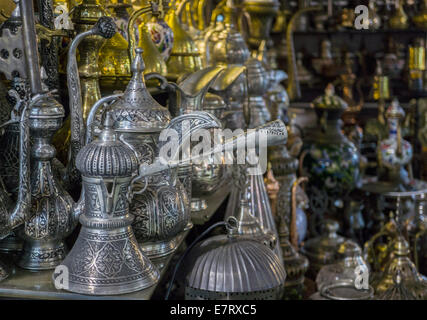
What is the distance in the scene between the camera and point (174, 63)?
1.35 m

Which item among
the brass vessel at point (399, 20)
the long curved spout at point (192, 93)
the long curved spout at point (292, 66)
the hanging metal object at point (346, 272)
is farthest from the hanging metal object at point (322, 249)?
Result: the brass vessel at point (399, 20)

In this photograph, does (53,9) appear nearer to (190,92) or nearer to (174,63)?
(190,92)

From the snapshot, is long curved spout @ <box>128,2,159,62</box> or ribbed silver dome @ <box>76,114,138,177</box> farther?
long curved spout @ <box>128,2,159,62</box>

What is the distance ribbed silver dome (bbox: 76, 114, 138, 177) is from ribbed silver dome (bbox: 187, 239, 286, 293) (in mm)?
215

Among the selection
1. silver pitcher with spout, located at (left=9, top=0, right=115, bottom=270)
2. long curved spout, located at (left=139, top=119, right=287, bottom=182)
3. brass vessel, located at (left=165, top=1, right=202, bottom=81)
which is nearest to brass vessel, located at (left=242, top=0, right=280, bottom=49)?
brass vessel, located at (left=165, top=1, right=202, bottom=81)

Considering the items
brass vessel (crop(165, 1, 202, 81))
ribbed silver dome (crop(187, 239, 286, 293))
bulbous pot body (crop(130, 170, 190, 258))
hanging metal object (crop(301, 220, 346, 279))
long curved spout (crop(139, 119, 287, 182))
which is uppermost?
brass vessel (crop(165, 1, 202, 81))

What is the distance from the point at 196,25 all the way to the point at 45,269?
49.7 inches

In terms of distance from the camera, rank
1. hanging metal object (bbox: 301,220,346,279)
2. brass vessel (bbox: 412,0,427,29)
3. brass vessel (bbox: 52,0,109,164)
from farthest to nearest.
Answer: brass vessel (bbox: 412,0,427,29) < hanging metal object (bbox: 301,220,346,279) < brass vessel (bbox: 52,0,109,164)

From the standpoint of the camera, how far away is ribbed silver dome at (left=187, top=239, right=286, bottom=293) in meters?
0.84

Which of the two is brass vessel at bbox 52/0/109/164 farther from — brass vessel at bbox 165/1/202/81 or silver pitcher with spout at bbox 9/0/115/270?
brass vessel at bbox 165/1/202/81

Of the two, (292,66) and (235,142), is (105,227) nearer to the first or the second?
(235,142)
